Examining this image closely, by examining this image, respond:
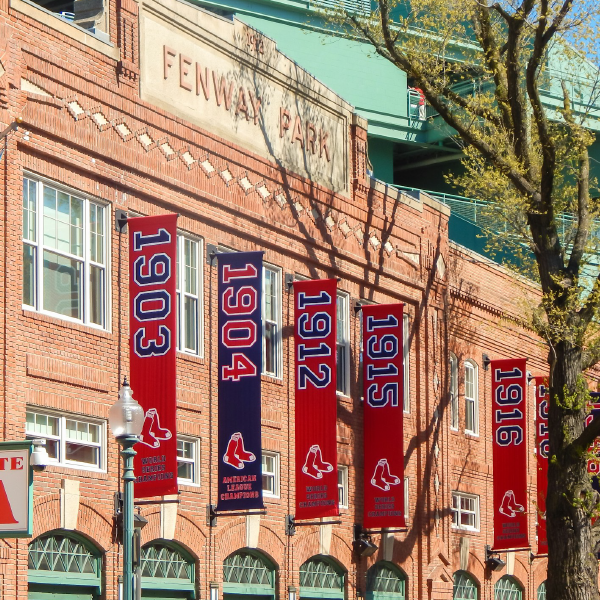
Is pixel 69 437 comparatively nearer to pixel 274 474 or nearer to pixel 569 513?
pixel 274 474

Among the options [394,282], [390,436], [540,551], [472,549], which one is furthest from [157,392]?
[540,551]

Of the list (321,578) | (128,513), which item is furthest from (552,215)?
(128,513)

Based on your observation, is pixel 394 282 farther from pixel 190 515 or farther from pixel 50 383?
pixel 50 383

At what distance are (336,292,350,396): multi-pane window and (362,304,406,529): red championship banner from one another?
397 mm

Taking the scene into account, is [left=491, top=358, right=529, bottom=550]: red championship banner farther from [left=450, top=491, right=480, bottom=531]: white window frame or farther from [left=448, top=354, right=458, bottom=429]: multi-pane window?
[left=448, top=354, right=458, bottom=429]: multi-pane window

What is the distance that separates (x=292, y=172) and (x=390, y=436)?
5747 mm

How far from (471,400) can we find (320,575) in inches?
350

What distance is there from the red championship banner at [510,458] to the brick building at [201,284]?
808mm

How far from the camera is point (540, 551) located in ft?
112

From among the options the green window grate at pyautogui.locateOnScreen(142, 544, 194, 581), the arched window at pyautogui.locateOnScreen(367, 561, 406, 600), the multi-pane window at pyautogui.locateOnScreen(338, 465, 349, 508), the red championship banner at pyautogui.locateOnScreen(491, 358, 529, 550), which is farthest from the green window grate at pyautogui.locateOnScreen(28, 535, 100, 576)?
the red championship banner at pyautogui.locateOnScreen(491, 358, 529, 550)

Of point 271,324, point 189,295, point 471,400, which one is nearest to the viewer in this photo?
point 189,295

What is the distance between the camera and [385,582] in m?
27.6

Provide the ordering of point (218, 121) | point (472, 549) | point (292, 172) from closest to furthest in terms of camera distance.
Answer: point (218, 121) < point (292, 172) < point (472, 549)

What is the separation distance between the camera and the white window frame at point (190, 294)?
21969 mm
